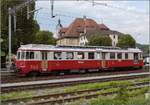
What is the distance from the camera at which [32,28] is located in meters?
54.0

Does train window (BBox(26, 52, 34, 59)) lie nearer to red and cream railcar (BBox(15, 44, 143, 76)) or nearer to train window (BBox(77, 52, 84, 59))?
red and cream railcar (BBox(15, 44, 143, 76))

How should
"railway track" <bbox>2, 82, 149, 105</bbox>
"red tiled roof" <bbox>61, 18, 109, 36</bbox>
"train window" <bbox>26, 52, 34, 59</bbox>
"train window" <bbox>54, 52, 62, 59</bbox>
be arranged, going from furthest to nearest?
1. "red tiled roof" <bbox>61, 18, 109, 36</bbox>
2. "train window" <bbox>54, 52, 62, 59</bbox>
3. "train window" <bbox>26, 52, 34, 59</bbox>
4. "railway track" <bbox>2, 82, 149, 105</bbox>

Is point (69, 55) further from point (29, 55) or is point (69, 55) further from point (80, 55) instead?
point (29, 55)

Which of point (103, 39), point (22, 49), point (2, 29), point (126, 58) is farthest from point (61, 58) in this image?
point (103, 39)

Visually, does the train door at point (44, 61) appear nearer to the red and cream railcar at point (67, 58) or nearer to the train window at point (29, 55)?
the red and cream railcar at point (67, 58)

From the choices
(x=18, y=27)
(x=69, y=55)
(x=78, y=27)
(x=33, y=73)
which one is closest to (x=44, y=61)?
(x=33, y=73)

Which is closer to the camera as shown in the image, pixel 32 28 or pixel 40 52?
pixel 40 52

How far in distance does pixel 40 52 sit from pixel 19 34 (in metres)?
19.2

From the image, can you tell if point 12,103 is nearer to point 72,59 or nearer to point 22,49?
point 22,49

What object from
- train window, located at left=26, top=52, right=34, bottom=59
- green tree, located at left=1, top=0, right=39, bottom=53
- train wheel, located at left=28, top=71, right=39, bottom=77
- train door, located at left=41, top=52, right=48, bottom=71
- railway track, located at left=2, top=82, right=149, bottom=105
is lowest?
A: train wheel, located at left=28, top=71, right=39, bottom=77

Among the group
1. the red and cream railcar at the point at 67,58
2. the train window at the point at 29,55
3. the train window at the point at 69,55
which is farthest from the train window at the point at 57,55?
the train window at the point at 29,55

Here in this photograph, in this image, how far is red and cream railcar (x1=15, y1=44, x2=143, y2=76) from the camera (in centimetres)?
3300

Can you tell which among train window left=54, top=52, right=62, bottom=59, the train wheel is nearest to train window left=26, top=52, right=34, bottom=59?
the train wheel

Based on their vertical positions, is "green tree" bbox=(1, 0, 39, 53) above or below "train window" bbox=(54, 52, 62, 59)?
above
